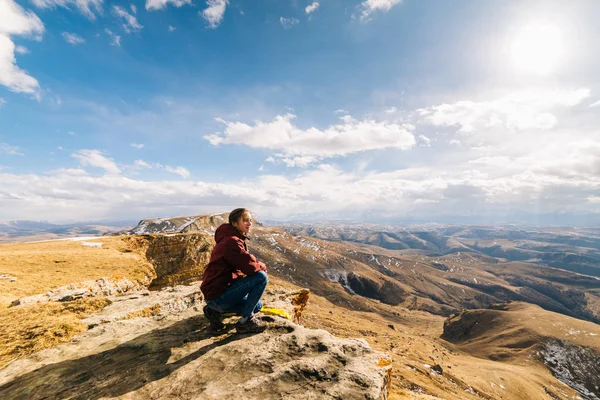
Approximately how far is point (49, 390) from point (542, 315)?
20133 centimetres

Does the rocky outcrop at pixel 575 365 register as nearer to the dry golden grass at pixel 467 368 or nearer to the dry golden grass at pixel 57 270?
the dry golden grass at pixel 467 368

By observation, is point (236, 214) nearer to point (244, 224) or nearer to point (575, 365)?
point (244, 224)

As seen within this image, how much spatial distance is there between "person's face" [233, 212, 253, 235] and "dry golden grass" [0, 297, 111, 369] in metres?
7.83

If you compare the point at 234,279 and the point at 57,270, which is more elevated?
the point at 234,279

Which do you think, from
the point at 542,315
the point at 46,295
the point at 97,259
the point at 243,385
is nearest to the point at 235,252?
the point at 243,385

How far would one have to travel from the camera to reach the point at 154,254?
39469mm

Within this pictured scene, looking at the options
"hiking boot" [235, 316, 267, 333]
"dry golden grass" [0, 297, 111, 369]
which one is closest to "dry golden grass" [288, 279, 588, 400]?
"hiking boot" [235, 316, 267, 333]

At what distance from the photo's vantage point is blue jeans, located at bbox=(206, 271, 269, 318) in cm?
902

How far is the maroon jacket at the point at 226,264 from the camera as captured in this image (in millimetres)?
8789

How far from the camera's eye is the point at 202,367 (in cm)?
736

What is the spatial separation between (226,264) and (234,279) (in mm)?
612

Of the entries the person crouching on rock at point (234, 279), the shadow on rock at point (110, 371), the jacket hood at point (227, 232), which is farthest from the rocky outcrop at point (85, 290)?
the jacket hood at point (227, 232)

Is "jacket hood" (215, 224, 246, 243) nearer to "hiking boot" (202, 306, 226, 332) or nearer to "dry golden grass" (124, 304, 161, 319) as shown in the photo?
"hiking boot" (202, 306, 226, 332)

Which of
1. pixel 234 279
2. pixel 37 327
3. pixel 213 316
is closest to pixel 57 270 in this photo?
pixel 37 327
